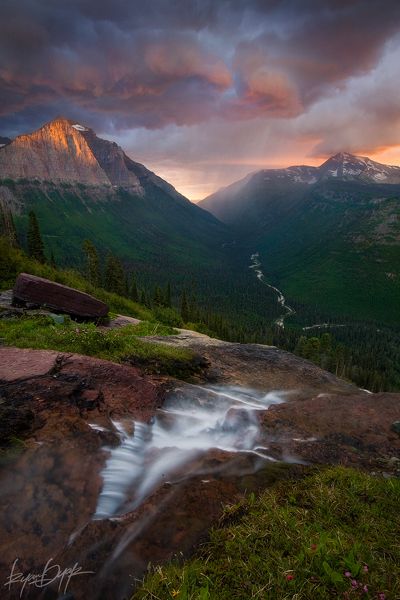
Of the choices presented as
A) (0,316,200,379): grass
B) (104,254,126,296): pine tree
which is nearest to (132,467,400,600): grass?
(0,316,200,379): grass

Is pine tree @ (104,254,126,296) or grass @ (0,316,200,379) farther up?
grass @ (0,316,200,379)

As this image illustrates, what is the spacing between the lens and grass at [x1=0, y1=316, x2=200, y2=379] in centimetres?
1148

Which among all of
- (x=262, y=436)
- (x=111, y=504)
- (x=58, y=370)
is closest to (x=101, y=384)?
(x=58, y=370)

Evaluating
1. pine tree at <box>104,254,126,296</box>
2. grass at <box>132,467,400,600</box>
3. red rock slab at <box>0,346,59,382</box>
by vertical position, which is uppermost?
red rock slab at <box>0,346,59,382</box>

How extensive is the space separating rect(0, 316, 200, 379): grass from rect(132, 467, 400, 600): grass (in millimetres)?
6613

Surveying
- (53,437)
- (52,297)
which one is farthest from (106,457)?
(52,297)

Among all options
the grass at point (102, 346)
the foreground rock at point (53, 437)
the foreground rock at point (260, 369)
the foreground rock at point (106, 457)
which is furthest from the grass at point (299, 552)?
the foreground rock at point (260, 369)

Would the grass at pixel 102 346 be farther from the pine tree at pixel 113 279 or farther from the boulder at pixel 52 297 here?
the pine tree at pixel 113 279

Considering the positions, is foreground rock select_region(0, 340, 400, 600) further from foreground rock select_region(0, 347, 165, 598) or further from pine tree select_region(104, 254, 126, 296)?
pine tree select_region(104, 254, 126, 296)

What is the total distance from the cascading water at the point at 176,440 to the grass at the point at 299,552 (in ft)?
6.36

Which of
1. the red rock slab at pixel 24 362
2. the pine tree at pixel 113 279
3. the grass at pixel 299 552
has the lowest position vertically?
the pine tree at pixel 113 279

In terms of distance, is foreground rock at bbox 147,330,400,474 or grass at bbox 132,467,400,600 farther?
foreground rock at bbox 147,330,400,474

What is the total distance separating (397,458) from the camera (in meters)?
7.99

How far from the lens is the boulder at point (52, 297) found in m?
18.2
